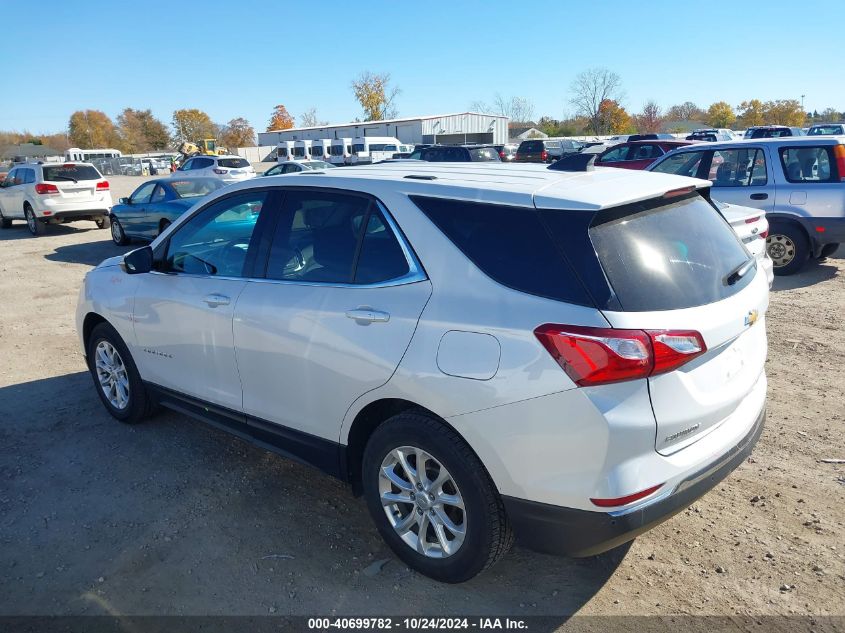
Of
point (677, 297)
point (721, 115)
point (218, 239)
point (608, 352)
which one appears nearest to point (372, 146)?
point (218, 239)

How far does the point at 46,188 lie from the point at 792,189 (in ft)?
51.6

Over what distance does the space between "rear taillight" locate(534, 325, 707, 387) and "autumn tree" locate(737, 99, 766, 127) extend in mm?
106416

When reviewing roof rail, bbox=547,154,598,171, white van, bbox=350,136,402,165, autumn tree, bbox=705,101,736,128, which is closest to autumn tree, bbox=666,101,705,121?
autumn tree, bbox=705,101,736,128

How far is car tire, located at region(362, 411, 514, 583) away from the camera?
8.86 feet

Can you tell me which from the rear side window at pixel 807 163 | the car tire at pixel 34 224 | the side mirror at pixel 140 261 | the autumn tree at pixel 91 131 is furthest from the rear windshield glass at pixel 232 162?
the autumn tree at pixel 91 131

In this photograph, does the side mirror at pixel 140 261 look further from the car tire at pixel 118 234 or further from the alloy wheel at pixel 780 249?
the car tire at pixel 118 234

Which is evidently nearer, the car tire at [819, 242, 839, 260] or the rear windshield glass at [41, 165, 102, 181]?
the car tire at [819, 242, 839, 260]

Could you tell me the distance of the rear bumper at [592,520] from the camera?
246 centimetres

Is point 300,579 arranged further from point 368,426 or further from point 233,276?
point 233,276

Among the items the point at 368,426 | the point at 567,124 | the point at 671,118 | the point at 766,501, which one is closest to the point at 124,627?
the point at 368,426

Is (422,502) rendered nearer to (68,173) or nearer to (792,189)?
(792,189)

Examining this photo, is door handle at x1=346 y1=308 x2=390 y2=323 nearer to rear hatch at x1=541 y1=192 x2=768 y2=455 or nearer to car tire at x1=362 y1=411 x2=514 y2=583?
car tire at x1=362 y1=411 x2=514 y2=583

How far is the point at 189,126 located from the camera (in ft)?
346

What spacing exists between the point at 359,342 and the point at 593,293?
3.61ft
